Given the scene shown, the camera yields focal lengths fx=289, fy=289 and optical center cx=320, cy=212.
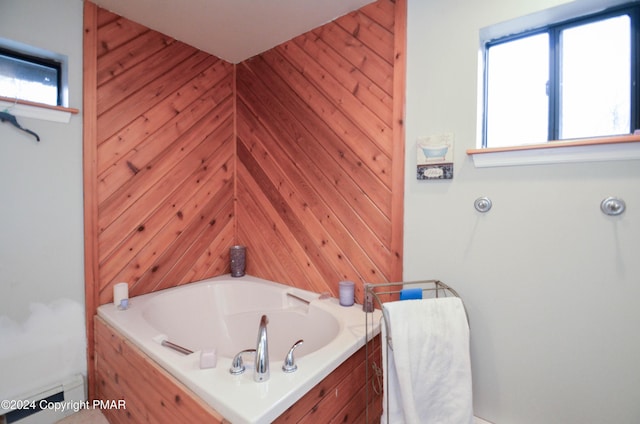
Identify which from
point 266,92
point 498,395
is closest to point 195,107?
point 266,92

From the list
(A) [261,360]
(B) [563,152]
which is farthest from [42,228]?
(B) [563,152]

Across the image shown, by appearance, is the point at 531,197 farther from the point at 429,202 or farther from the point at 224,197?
the point at 224,197

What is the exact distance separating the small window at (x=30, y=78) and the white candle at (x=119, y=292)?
1.14 meters

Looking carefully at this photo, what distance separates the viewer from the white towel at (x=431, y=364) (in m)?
1.28

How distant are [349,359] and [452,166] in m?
1.09

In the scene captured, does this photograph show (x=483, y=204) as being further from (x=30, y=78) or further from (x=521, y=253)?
(x=30, y=78)

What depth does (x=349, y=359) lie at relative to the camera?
4.50 ft

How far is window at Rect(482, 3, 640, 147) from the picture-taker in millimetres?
1264

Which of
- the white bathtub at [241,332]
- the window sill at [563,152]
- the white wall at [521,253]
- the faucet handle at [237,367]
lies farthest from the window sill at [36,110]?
the window sill at [563,152]

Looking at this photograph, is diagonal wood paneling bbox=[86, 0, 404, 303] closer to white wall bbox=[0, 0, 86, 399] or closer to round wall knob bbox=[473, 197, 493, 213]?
white wall bbox=[0, 0, 86, 399]

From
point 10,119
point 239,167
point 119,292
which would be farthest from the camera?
point 239,167

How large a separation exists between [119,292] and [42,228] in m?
0.55

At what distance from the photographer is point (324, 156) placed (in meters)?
1.99

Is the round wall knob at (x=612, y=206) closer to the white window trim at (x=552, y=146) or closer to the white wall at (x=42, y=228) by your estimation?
the white window trim at (x=552, y=146)
